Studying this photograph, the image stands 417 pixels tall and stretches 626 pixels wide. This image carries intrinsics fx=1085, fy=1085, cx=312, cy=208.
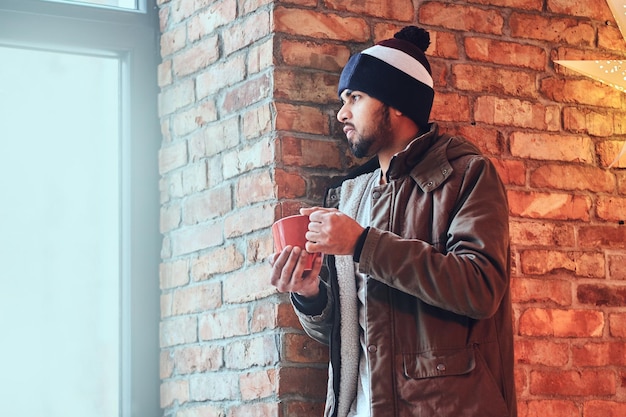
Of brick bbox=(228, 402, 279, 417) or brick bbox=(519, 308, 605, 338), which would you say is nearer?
brick bbox=(228, 402, 279, 417)

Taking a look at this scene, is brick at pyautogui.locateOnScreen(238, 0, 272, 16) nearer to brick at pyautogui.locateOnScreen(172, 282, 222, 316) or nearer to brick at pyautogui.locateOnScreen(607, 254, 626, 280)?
brick at pyautogui.locateOnScreen(172, 282, 222, 316)

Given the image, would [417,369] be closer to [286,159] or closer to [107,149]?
[286,159]

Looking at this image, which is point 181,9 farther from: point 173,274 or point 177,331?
point 177,331

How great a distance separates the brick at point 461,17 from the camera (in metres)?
2.89

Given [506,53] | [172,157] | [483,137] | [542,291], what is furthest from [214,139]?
[542,291]

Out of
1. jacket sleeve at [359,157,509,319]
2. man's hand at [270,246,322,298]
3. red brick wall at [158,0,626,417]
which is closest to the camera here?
jacket sleeve at [359,157,509,319]

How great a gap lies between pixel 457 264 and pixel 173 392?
1.22 metres

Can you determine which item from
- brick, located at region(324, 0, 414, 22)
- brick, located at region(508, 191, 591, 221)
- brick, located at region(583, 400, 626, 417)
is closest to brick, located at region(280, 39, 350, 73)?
brick, located at region(324, 0, 414, 22)

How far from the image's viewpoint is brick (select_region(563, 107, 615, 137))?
3008 mm

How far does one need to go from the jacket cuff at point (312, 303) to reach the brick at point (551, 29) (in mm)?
992

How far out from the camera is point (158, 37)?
10.7 ft

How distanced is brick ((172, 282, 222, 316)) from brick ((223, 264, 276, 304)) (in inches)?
1.9

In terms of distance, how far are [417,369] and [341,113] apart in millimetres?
639

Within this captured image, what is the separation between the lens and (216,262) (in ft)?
9.55
